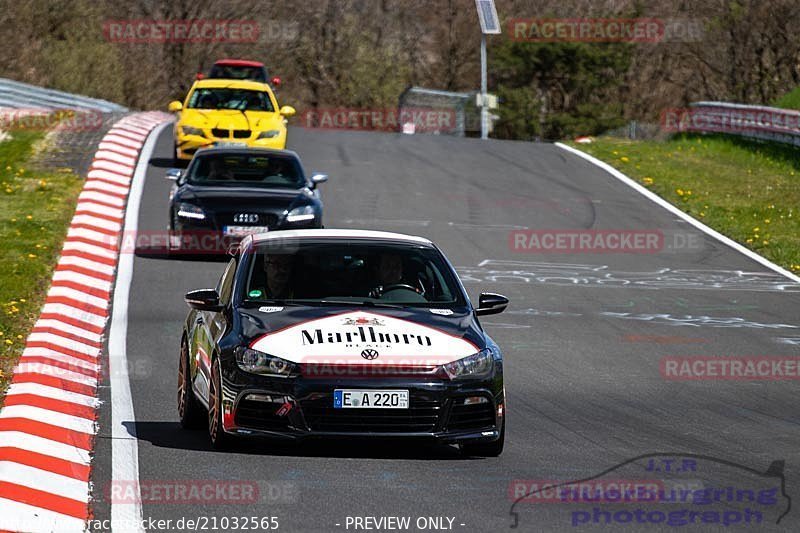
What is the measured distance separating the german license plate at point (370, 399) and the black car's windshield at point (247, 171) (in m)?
12.3

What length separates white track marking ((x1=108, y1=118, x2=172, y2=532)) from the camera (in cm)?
784

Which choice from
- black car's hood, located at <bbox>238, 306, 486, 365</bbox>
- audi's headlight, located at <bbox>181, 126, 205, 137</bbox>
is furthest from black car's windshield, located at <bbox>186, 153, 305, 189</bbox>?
black car's hood, located at <bbox>238, 306, 486, 365</bbox>

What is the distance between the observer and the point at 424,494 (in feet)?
26.9

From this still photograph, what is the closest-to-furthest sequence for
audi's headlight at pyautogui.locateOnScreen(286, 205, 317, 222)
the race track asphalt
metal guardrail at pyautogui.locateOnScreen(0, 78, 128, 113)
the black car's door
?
the race track asphalt
the black car's door
audi's headlight at pyautogui.locateOnScreen(286, 205, 317, 222)
metal guardrail at pyautogui.locateOnScreen(0, 78, 128, 113)

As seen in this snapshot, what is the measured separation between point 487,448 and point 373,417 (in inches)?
33.3

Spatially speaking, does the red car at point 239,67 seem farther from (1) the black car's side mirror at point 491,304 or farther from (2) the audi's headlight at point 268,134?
(1) the black car's side mirror at point 491,304

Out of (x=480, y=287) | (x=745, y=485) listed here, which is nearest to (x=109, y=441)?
(x=745, y=485)

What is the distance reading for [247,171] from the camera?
71.1 feet

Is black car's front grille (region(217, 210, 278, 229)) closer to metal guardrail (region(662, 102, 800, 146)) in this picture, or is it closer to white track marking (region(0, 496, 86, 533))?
white track marking (region(0, 496, 86, 533))

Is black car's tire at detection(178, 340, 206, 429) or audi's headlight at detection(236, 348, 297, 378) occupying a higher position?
audi's headlight at detection(236, 348, 297, 378)

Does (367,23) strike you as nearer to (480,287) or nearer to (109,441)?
(480,287)

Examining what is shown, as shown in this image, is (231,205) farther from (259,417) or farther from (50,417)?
(259,417)

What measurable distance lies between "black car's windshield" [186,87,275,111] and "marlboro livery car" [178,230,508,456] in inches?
722

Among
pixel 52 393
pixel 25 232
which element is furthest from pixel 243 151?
pixel 52 393
